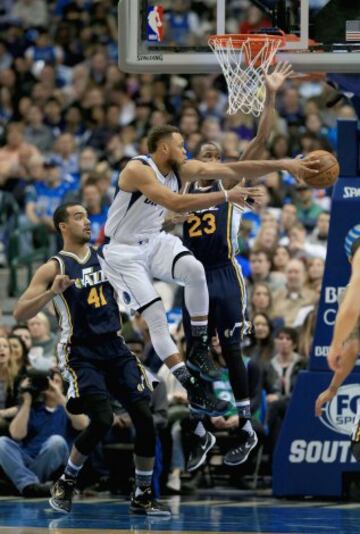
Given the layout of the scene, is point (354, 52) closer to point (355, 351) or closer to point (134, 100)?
point (355, 351)

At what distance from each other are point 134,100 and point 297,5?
10014 millimetres

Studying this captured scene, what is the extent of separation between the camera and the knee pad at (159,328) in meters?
11.6

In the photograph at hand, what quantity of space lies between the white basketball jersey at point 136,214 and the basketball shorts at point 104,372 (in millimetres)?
972

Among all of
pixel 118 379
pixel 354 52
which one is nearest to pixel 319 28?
pixel 354 52

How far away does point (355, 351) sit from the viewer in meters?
9.32

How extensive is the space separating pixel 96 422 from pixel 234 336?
1.34 m

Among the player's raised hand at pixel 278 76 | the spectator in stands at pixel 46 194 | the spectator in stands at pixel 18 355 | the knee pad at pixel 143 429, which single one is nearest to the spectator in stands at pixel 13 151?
the spectator in stands at pixel 46 194

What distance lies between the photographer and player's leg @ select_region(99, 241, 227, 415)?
37.8 ft

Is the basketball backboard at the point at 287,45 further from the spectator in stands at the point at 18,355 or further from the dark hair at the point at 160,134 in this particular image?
the spectator in stands at the point at 18,355

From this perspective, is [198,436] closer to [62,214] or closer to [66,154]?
[62,214]

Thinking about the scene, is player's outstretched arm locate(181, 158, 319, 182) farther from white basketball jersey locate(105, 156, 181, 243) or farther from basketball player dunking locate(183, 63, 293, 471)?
basketball player dunking locate(183, 63, 293, 471)

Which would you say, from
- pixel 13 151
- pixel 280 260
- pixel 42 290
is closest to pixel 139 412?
pixel 42 290

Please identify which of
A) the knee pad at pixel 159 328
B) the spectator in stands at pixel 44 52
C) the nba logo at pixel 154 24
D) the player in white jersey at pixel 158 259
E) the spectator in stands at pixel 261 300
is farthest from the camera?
the spectator in stands at pixel 44 52

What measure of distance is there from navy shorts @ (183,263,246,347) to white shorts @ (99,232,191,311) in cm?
48
